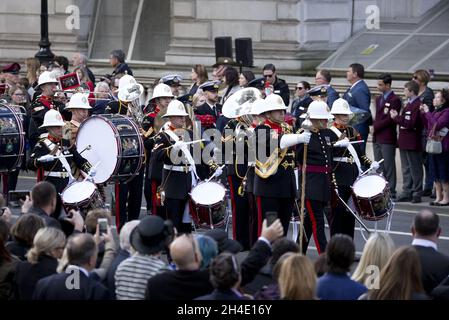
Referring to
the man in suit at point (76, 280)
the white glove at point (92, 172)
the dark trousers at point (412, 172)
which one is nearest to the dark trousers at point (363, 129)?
the dark trousers at point (412, 172)

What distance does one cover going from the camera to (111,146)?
1598 cm

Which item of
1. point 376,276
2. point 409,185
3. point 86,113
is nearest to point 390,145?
point 409,185

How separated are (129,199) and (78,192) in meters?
2.10

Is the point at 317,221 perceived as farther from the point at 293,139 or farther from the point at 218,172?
the point at 218,172

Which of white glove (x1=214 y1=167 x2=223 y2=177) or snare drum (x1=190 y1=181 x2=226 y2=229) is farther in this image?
white glove (x1=214 y1=167 x2=223 y2=177)

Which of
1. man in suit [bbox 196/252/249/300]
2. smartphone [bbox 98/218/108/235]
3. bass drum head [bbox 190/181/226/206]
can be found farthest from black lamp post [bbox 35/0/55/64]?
man in suit [bbox 196/252/249/300]

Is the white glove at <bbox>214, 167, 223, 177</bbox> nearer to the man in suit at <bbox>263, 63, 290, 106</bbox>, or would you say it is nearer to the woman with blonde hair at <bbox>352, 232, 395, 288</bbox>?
the man in suit at <bbox>263, 63, 290, 106</bbox>

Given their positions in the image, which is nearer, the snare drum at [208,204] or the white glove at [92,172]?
the snare drum at [208,204]

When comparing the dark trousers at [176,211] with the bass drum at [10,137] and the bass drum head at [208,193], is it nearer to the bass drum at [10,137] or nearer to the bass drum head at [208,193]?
the bass drum head at [208,193]

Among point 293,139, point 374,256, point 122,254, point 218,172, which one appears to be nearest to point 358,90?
point 218,172

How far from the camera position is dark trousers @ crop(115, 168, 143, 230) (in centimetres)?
1689

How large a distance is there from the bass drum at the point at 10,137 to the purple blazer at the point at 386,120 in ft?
16.8

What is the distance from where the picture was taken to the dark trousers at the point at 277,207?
47.9ft

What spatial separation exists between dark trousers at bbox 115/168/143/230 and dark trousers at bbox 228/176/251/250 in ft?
4.89
